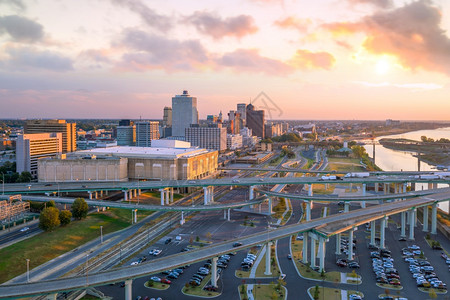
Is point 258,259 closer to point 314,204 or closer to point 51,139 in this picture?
point 314,204

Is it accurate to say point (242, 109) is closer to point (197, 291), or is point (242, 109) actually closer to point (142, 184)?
point (142, 184)

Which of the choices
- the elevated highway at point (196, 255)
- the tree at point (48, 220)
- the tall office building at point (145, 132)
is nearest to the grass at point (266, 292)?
the elevated highway at point (196, 255)

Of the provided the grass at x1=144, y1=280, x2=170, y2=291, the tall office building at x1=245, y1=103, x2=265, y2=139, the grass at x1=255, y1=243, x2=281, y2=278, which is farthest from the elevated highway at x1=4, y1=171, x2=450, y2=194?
the tall office building at x1=245, y1=103, x2=265, y2=139

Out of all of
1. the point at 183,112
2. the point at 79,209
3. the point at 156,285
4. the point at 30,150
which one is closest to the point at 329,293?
the point at 156,285

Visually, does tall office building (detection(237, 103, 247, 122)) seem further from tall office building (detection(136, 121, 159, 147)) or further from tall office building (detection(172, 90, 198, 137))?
tall office building (detection(136, 121, 159, 147))

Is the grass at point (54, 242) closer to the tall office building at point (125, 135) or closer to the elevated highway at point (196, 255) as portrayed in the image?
the elevated highway at point (196, 255)
